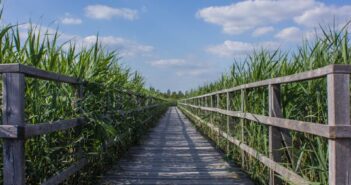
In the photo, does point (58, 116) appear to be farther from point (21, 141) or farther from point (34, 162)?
point (21, 141)

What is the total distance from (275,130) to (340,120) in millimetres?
1340

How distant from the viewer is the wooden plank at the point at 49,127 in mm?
2667

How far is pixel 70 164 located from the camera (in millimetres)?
3770

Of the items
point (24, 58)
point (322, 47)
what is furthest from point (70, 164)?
point (322, 47)

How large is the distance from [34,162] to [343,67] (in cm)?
220

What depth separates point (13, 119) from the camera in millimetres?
2576

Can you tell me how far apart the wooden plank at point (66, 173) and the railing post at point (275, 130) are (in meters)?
1.74

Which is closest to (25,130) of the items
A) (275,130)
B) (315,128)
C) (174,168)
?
(315,128)

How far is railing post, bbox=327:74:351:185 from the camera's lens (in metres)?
2.32

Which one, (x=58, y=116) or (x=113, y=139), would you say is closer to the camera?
(x=58, y=116)

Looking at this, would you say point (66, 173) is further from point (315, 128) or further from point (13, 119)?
point (315, 128)

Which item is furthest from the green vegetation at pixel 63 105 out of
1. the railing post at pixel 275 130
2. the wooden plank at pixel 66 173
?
the railing post at pixel 275 130

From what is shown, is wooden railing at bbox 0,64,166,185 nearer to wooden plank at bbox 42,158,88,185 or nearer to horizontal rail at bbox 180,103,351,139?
wooden plank at bbox 42,158,88,185

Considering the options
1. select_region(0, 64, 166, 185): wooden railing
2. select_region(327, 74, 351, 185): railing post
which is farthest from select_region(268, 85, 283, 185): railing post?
select_region(0, 64, 166, 185): wooden railing
